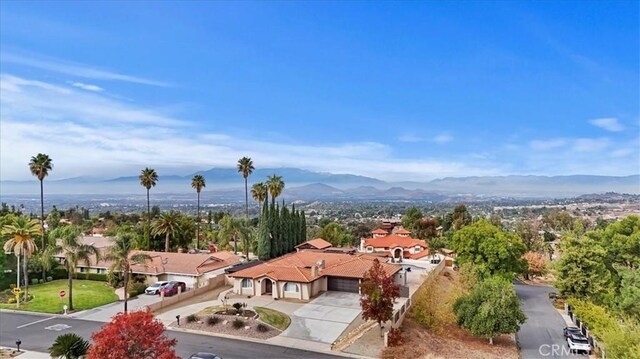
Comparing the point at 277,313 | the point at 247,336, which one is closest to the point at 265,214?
the point at 277,313

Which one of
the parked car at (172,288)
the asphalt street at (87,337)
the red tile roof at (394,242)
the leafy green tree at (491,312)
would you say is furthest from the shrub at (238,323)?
the red tile roof at (394,242)

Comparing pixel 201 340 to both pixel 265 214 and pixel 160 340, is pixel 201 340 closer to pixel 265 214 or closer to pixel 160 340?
pixel 160 340

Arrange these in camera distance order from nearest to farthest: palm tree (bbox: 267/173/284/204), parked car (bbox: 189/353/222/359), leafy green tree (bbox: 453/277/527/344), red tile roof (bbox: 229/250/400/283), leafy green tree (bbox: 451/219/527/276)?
parked car (bbox: 189/353/222/359)
leafy green tree (bbox: 453/277/527/344)
red tile roof (bbox: 229/250/400/283)
leafy green tree (bbox: 451/219/527/276)
palm tree (bbox: 267/173/284/204)

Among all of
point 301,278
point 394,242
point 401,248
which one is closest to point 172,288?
point 301,278

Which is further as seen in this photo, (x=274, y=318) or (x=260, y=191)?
(x=260, y=191)

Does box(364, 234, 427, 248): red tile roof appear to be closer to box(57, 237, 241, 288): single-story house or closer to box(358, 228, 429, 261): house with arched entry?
box(358, 228, 429, 261): house with arched entry

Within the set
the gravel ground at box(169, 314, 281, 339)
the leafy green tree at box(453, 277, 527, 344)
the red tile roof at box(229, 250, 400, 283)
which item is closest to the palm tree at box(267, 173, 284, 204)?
the red tile roof at box(229, 250, 400, 283)

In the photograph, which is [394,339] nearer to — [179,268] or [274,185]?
[179,268]
